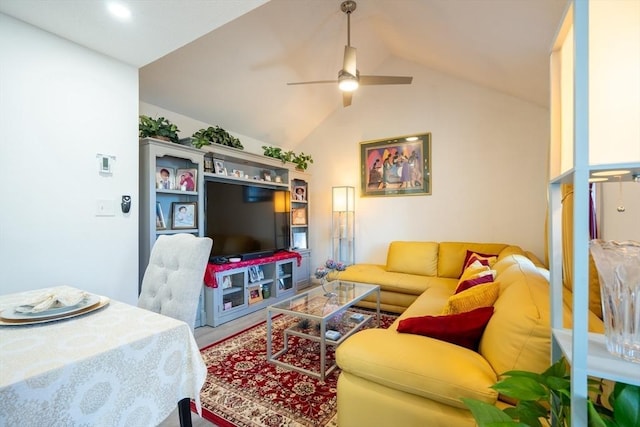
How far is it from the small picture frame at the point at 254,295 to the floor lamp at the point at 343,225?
4.63ft

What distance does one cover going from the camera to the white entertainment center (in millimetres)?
2555

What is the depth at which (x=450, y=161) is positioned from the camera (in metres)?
3.66

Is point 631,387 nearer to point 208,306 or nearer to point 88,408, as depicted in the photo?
point 88,408

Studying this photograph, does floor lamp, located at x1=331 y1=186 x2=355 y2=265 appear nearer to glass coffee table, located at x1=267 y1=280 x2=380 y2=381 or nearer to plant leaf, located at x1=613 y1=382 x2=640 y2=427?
glass coffee table, located at x1=267 y1=280 x2=380 y2=381

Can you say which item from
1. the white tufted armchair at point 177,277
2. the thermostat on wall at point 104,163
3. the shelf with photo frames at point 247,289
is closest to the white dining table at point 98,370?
the white tufted armchair at point 177,277

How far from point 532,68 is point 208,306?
372 cm

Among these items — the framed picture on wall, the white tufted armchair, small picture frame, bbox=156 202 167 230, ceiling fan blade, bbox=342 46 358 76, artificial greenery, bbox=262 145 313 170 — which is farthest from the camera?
artificial greenery, bbox=262 145 313 170

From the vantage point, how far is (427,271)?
3.34 metres

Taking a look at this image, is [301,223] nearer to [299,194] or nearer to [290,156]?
[299,194]

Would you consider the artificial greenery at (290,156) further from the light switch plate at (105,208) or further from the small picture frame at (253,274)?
the light switch plate at (105,208)

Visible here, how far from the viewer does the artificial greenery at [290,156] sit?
3.93 m

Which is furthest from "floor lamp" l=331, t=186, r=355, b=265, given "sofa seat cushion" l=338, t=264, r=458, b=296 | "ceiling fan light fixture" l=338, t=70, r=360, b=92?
"ceiling fan light fixture" l=338, t=70, r=360, b=92

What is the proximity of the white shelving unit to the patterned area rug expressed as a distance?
1.30 metres

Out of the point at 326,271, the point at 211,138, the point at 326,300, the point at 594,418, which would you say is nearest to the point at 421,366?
the point at 594,418
